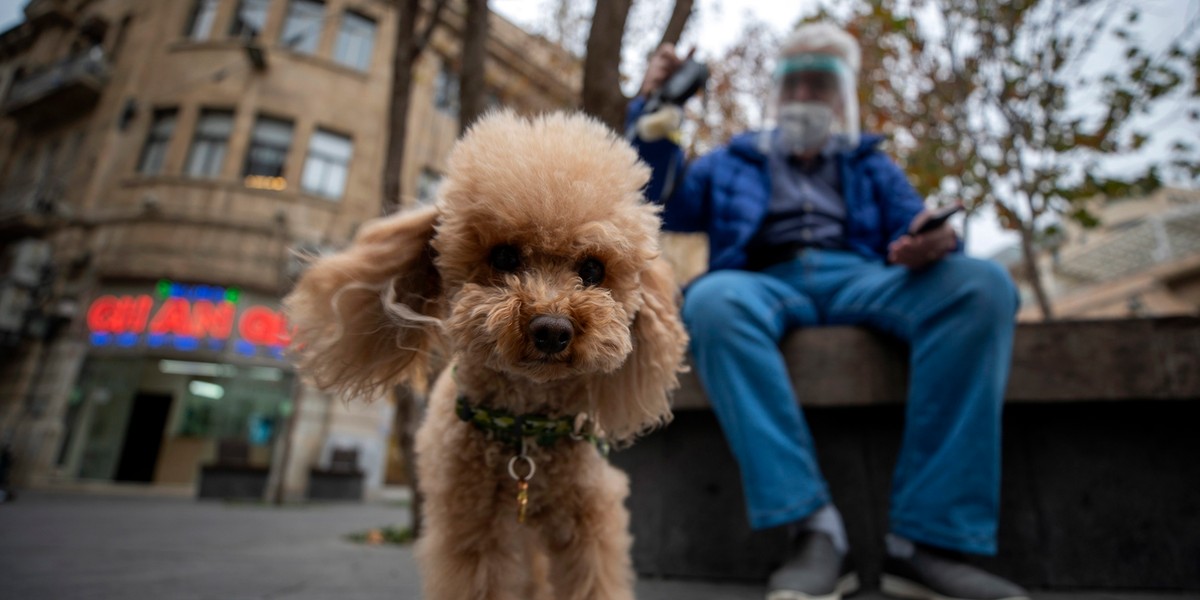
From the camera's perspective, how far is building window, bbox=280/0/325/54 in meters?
12.7

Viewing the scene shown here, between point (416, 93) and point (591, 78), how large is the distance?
11.8 metres

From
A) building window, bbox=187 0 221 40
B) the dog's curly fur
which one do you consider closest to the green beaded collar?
the dog's curly fur

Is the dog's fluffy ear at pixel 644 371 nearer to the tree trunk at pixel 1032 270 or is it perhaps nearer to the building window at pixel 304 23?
the tree trunk at pixel 1032 270

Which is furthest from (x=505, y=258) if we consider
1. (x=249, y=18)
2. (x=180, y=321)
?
(x=249, y=18)

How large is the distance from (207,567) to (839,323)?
287 cm

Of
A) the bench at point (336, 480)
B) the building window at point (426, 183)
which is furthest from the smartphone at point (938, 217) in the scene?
the building window at point (426, 183)

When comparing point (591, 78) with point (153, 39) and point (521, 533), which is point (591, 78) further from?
point (153, 39)

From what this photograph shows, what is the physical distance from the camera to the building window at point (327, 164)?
1217cm

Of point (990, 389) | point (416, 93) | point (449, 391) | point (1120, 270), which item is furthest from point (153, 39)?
point (1120, 270)

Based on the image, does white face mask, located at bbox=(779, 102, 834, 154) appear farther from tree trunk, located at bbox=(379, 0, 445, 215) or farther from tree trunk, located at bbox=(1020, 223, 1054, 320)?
tree trunk, located at bbox=(1020, 223, 1054, 320)

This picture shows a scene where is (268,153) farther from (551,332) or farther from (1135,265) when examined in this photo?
(1135,265)

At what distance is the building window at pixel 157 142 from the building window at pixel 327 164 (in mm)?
2764

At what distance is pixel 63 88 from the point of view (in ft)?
42.6

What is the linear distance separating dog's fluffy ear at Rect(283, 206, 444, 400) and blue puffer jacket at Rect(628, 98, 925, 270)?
1.14 m
